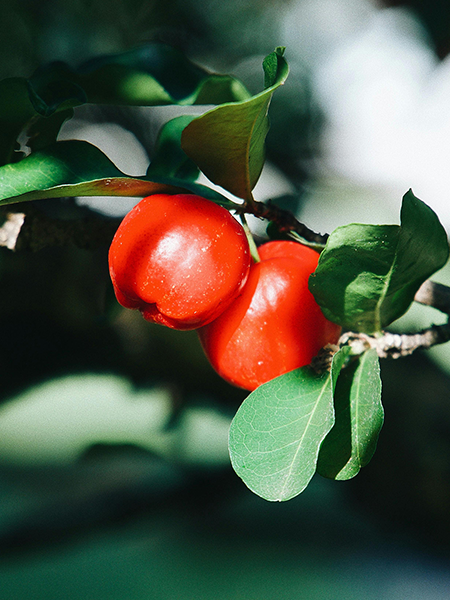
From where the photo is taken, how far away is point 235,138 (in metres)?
0.37

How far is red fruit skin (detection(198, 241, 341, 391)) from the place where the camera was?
0.41 metres

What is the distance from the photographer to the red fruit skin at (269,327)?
0.41 meters

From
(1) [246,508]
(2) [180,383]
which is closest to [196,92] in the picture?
(2) [180,383]

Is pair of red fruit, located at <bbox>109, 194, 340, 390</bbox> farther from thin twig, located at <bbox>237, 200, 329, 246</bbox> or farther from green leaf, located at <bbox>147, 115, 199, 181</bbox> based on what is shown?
green leaf, located at <bbox>147, 115, 199, 181</bbox>

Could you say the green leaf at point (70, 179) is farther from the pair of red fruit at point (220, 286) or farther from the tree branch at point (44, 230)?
the tree branch at point (44, 230)

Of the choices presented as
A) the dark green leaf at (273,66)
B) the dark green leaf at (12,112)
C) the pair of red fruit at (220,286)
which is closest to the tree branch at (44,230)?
the dark green leaf at (12,112)

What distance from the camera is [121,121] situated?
1.23 meters

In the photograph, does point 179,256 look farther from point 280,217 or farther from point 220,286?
point 280,217

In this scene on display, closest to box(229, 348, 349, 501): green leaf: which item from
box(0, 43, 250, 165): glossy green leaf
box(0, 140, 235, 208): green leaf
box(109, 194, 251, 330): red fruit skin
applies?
box(109, 194, 251, 330): red fruit skin

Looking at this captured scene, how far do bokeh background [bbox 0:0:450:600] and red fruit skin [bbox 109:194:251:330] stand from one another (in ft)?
1.45

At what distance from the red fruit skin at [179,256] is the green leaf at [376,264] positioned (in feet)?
0.27

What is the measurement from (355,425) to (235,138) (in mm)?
284

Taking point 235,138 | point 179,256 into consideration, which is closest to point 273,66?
point 235,138

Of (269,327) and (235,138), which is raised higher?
(235,138)
